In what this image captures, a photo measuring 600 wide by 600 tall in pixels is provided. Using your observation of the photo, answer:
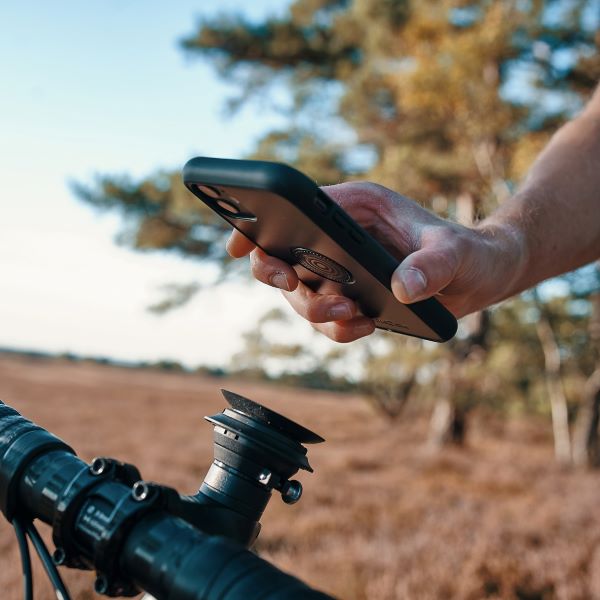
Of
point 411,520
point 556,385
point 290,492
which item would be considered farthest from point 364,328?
point 556,385

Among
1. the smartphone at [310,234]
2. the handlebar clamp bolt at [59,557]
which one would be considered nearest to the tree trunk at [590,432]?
the smartphone at [310,234]

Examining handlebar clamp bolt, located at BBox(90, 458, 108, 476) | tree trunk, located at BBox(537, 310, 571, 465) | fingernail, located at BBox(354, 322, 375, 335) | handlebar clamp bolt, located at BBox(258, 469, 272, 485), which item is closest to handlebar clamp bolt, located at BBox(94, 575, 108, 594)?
handlebar clamp bolt, located at BBox(90, 458, 108, 476)

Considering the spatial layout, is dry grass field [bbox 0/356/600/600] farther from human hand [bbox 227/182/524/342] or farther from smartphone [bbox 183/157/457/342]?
smartphone [bbox 183/157/457/342]

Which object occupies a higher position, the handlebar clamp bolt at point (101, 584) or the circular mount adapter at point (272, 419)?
the circular mount adapter at point (272, 419)

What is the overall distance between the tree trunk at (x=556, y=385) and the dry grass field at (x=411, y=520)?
0.43m

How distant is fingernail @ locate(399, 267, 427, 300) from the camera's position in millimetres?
858

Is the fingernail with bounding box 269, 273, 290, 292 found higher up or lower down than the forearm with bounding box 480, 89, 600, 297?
lower down

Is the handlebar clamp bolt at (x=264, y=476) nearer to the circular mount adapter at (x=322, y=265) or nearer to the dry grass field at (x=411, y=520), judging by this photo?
the circular mount adapter at (x=322, y=265)

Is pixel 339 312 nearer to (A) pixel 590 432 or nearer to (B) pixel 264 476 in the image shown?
(B) pixel 264 476

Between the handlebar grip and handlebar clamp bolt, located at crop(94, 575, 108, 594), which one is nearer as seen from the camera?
the handlebar grip

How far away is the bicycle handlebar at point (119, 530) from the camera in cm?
60

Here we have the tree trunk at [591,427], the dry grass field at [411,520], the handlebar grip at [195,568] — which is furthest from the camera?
the tree trunk at [591,427]

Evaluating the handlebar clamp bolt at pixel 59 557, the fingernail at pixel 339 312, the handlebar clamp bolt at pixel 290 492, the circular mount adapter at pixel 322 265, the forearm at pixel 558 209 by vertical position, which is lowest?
the handlebar clamp bolt at pixel 59 557

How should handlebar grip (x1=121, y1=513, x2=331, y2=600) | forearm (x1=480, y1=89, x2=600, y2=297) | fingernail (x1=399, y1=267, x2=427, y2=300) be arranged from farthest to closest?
1. forearm (x1=480, y1=89, x2=600, y2=297)
2. fingernail (x1=399, y1=267, x2=427, y2=300)
3. handlebar grip (x1=121, y1=513, x2=331, y2=600)
